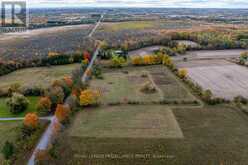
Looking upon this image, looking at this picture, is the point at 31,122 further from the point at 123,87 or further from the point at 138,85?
the point at 138,85

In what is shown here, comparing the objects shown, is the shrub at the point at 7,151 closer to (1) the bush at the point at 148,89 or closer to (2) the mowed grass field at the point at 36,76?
(2) the mowed grass field at the point at 36,76

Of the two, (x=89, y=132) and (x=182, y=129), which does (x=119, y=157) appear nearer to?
(x=89, y=132)

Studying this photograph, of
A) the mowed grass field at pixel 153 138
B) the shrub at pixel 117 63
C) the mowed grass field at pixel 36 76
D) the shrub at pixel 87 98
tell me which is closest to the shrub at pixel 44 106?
the shrub at pixel 87 98

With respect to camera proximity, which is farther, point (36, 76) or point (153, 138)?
point (36, 76)

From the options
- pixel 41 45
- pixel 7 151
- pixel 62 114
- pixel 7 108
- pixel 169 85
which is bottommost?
pixel 7 151

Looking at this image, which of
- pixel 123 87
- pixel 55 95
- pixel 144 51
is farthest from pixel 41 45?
pixel 55 95

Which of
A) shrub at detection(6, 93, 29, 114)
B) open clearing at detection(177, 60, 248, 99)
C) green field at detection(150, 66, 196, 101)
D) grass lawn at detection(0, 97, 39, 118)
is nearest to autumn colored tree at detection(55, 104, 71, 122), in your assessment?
grass lawn at detection(0, 97, 39, 118)
